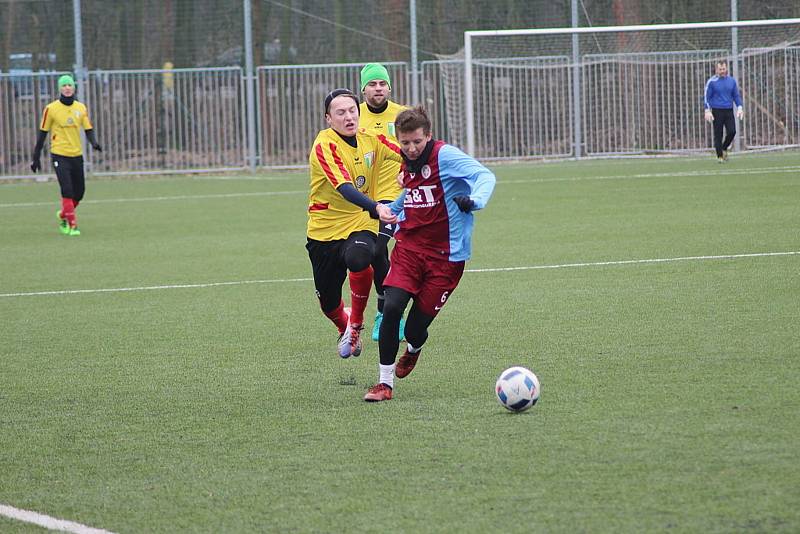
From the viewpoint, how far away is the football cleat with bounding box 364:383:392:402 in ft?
21.4

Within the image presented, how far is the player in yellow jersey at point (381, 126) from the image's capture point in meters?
8.52

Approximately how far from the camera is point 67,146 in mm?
17266

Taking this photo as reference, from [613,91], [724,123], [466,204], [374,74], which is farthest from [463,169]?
[613,91]

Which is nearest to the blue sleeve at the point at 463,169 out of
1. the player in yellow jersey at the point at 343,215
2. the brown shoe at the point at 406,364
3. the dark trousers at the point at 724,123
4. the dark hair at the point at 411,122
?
the dark hair at the point at 411,122

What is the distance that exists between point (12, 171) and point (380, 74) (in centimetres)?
2141

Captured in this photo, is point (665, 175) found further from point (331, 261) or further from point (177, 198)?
point (331, 261)

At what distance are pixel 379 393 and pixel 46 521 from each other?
229cm

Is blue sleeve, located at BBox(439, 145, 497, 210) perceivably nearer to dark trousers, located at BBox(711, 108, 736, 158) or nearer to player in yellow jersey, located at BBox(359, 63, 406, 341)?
player in yellow jersey, located at BBox(359, 63, 406, 341)

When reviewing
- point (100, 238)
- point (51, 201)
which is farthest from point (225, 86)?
point (100, 238)

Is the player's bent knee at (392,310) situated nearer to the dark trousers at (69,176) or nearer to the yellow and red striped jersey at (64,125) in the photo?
the dark trousers at (69,176)

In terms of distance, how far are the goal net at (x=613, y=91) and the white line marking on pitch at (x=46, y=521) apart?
897 inches

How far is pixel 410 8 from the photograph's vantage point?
29.3 metres

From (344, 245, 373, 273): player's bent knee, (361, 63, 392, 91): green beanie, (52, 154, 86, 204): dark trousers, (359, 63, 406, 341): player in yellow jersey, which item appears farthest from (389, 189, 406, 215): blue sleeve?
(52, 154, 86, 204): dark trousers

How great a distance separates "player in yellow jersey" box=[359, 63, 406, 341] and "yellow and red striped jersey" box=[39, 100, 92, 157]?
909cm
